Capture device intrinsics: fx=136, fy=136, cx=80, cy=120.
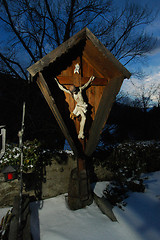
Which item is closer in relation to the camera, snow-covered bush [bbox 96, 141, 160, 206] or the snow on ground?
the snow on ground

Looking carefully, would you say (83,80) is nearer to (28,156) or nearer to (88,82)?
(88,82)

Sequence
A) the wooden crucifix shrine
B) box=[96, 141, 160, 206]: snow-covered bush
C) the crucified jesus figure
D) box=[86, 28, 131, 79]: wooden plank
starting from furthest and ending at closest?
box=[96, 141, 160, 206]: snow-covered bush, the crucified jesus figure, the wooden crucifix shrine, box=[86, 28, 131, 79]: wooden plank

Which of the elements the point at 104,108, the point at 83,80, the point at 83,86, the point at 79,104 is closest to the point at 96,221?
the point at 104,108

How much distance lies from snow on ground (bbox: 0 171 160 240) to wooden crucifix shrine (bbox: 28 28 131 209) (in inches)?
65.2

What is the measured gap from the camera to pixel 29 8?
6727 mm

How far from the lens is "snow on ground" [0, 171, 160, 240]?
2.90 m

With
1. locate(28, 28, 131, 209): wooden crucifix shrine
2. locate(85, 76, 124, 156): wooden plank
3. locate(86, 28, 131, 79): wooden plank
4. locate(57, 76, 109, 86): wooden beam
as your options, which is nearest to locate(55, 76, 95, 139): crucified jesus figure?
locate(28, 28, 131, 209): wooden crucifix shrine

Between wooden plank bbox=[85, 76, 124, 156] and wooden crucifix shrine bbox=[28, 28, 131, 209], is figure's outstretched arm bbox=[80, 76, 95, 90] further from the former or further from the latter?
wooden plank bbox=[85, 76, 124, 156]

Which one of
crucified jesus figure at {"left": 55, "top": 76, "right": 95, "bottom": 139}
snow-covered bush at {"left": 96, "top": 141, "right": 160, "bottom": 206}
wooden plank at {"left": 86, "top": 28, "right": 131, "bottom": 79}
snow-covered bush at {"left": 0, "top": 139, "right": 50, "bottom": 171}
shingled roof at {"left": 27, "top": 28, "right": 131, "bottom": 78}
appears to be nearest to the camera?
shingled roof at {"left": 27, "top": 28, "right": 131, "bottom": 78}

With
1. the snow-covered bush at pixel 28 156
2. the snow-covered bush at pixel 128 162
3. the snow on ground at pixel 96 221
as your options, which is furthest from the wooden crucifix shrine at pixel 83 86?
the snow-covered bush at pixel 128 162

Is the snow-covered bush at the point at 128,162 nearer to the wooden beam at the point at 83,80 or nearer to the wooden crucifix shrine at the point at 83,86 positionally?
the wooden crucifix shrine at the point at 83,86

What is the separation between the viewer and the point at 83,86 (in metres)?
2.88

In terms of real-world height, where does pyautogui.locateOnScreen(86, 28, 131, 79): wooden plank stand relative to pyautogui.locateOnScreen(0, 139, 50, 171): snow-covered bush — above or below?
above

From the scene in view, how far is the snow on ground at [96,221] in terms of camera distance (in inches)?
114
